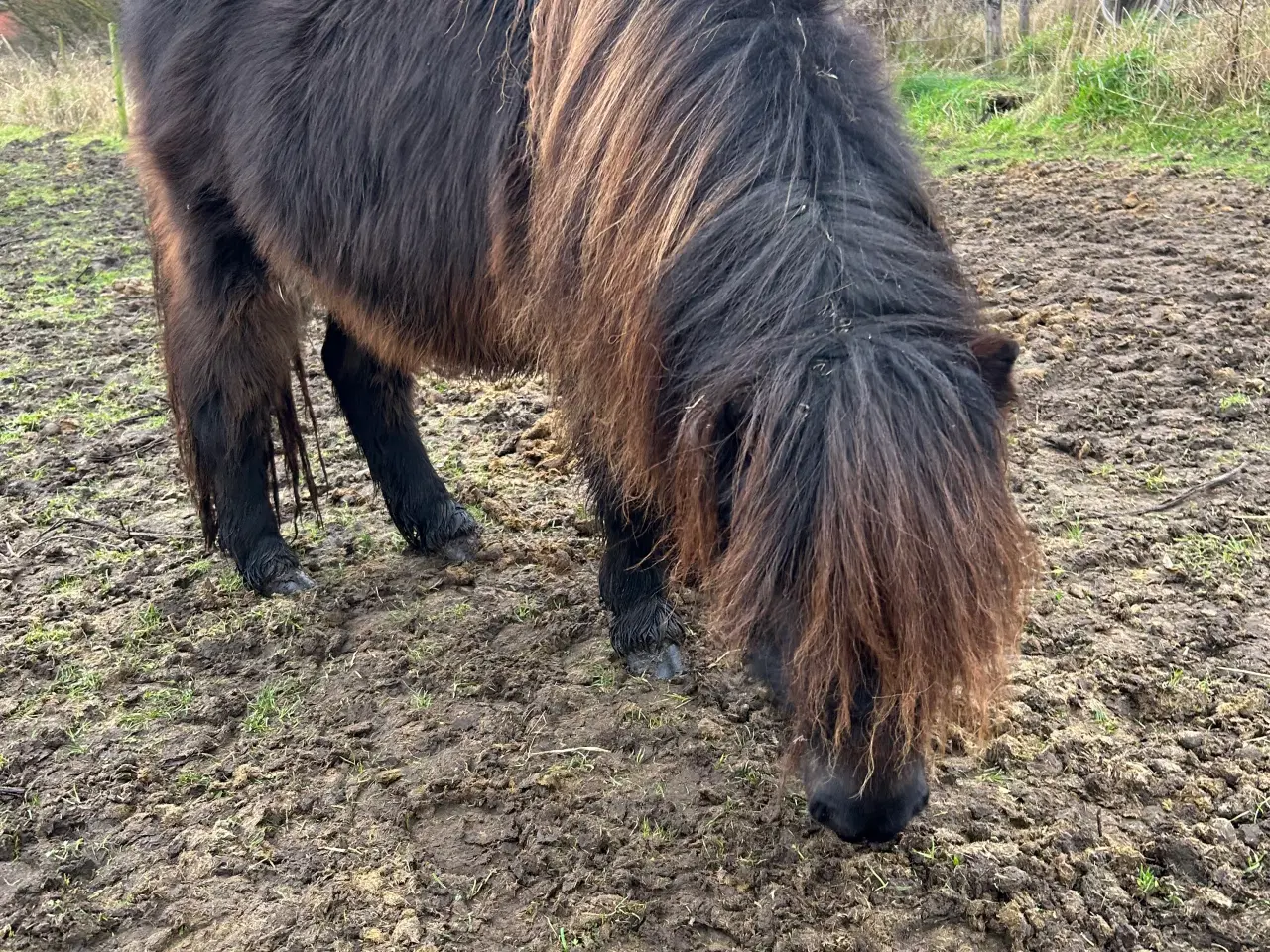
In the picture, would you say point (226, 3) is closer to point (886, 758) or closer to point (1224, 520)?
point (886, 758)

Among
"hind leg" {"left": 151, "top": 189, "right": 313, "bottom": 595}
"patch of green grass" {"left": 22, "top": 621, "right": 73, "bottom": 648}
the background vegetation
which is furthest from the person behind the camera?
the background vegetation

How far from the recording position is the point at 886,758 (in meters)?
1.65

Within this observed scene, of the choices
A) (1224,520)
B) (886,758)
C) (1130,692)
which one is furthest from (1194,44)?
(886,758)

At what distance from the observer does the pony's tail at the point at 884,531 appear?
1.46 m

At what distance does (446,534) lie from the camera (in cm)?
339

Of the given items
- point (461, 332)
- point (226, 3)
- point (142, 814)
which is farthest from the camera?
point (226, 3)

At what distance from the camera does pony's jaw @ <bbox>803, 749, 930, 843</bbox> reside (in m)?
1.68

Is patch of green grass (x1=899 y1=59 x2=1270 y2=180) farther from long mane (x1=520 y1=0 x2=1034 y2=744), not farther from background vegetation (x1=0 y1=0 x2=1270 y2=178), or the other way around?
Result: long mane (x1=520 y1=0 x2=1034 y2=744)

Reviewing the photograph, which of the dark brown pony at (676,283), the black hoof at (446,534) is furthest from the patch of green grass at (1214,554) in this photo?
the black hoof at (446,534)

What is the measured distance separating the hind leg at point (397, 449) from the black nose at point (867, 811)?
1.95 m

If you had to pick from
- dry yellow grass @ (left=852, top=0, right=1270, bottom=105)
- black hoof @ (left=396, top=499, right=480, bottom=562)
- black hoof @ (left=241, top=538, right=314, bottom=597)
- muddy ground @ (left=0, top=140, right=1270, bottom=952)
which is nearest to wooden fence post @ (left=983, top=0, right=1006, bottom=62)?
dry yellow grass @ (left=852, top=0, right=1270, bottom=105)

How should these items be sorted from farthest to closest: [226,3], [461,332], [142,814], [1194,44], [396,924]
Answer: [1194,44], [226,3], [461,332], [142,814], [396,924]

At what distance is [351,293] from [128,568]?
1.44 meters

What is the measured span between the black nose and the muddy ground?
290 mm
